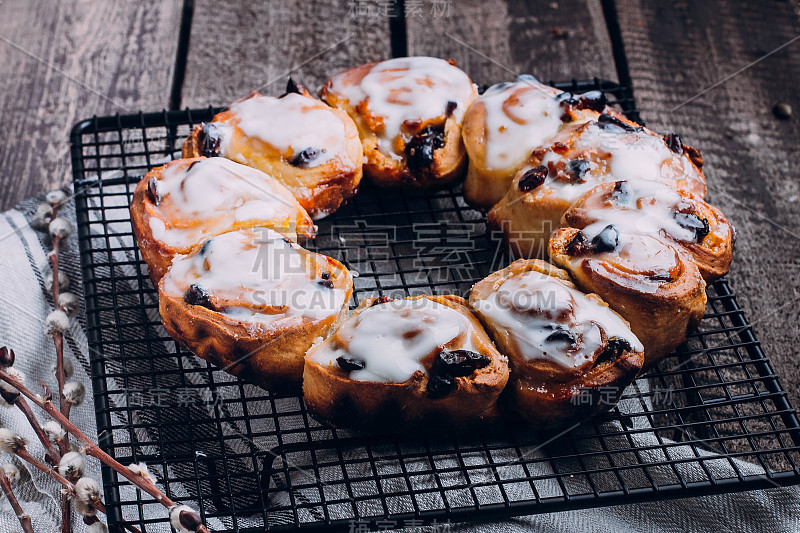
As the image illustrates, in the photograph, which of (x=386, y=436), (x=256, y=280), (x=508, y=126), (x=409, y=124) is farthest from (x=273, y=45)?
(x=386, y=436)

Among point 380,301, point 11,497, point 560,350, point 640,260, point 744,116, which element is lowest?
point 11,497

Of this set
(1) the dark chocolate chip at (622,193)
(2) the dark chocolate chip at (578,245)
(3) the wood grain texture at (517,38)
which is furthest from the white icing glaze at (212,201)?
(3) the wood grain texture at (517,38)

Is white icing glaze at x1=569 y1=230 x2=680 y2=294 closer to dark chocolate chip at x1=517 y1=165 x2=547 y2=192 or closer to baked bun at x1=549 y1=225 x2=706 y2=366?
baked bun at x1=549 y1=225 x2=706 y2=366

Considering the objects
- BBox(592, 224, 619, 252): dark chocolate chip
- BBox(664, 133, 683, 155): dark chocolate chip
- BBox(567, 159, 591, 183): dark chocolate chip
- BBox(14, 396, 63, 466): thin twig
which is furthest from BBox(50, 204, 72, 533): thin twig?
BBox(664, 133, 683, 155): dark chocolate chip

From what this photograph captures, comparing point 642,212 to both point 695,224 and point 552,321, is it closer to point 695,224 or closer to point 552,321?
point 695,224

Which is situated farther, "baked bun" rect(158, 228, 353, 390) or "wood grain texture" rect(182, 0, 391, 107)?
"wood grain texture" rect(182, 0, 391, 107)
